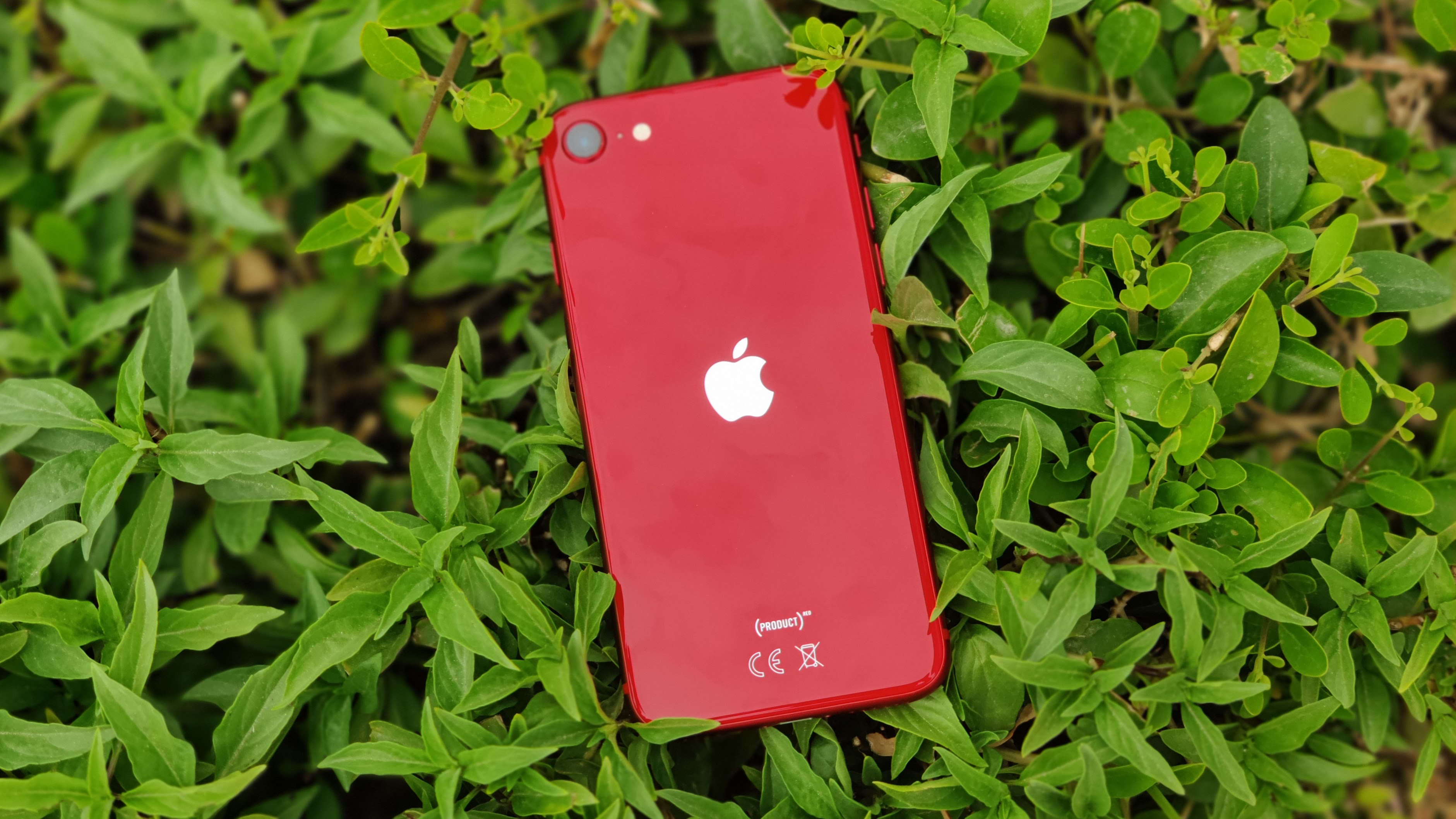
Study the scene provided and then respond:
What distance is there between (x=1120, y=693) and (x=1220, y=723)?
0.33m

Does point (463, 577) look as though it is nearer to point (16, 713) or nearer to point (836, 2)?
point (16, 713)

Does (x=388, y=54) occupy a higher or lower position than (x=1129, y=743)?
higher

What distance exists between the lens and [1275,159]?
148 cm

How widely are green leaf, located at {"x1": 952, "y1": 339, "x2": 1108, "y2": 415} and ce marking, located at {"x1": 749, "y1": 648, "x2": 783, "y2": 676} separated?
551 millimetres

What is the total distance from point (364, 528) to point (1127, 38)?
1526mm

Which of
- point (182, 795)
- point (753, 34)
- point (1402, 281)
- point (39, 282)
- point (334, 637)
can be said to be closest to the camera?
point (182, 795)

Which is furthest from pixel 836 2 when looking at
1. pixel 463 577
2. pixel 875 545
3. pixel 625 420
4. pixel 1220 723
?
pixel 1220 723

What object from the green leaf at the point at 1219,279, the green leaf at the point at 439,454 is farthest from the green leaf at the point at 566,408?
the green leaf at the point at 1219,279

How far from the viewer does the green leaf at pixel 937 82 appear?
134 cm

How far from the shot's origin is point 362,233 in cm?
149

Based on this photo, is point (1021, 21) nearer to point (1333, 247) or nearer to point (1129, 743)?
point (1333, 247)

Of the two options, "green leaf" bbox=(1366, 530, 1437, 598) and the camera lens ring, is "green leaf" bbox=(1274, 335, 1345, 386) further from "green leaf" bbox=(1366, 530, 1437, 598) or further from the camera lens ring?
the camera lens ring

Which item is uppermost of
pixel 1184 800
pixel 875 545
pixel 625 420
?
pixel 625 420

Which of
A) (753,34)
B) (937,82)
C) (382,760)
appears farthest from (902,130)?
(382,760)
